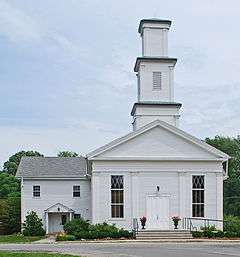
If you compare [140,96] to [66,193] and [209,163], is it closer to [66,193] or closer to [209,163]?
[209,163]

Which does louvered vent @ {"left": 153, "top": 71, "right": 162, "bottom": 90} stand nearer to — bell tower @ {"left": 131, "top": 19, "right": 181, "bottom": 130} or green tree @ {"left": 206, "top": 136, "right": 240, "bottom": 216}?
bell tower @ {"left": 131, "top": 19, "right": 181, "bottom": 130}

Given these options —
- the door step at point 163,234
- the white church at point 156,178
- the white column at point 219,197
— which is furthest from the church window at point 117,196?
the white column at point 219,197

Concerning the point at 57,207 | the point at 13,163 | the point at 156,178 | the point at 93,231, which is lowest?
the point at 93,231

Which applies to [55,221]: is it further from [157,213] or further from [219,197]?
[219,197]

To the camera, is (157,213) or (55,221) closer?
(157,213)

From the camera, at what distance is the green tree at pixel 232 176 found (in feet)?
245

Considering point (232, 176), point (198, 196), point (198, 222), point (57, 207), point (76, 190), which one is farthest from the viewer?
point (232, 176)

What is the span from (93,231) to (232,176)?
4615 cm

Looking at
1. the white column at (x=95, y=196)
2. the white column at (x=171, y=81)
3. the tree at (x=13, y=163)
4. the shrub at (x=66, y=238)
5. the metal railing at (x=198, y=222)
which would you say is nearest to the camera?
the shrub at (x=66, y=238)

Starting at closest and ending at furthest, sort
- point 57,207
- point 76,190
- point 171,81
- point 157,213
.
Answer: point 157,213
point 171,81
point 57,207
point 76,190

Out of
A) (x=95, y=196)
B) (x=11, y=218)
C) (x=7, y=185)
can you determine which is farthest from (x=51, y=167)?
(x=7, y=185)

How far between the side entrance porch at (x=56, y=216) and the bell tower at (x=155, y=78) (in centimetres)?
903

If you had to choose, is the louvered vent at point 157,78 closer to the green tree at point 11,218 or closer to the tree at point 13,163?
the green tree at point 11,218

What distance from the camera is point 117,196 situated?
39.9m
